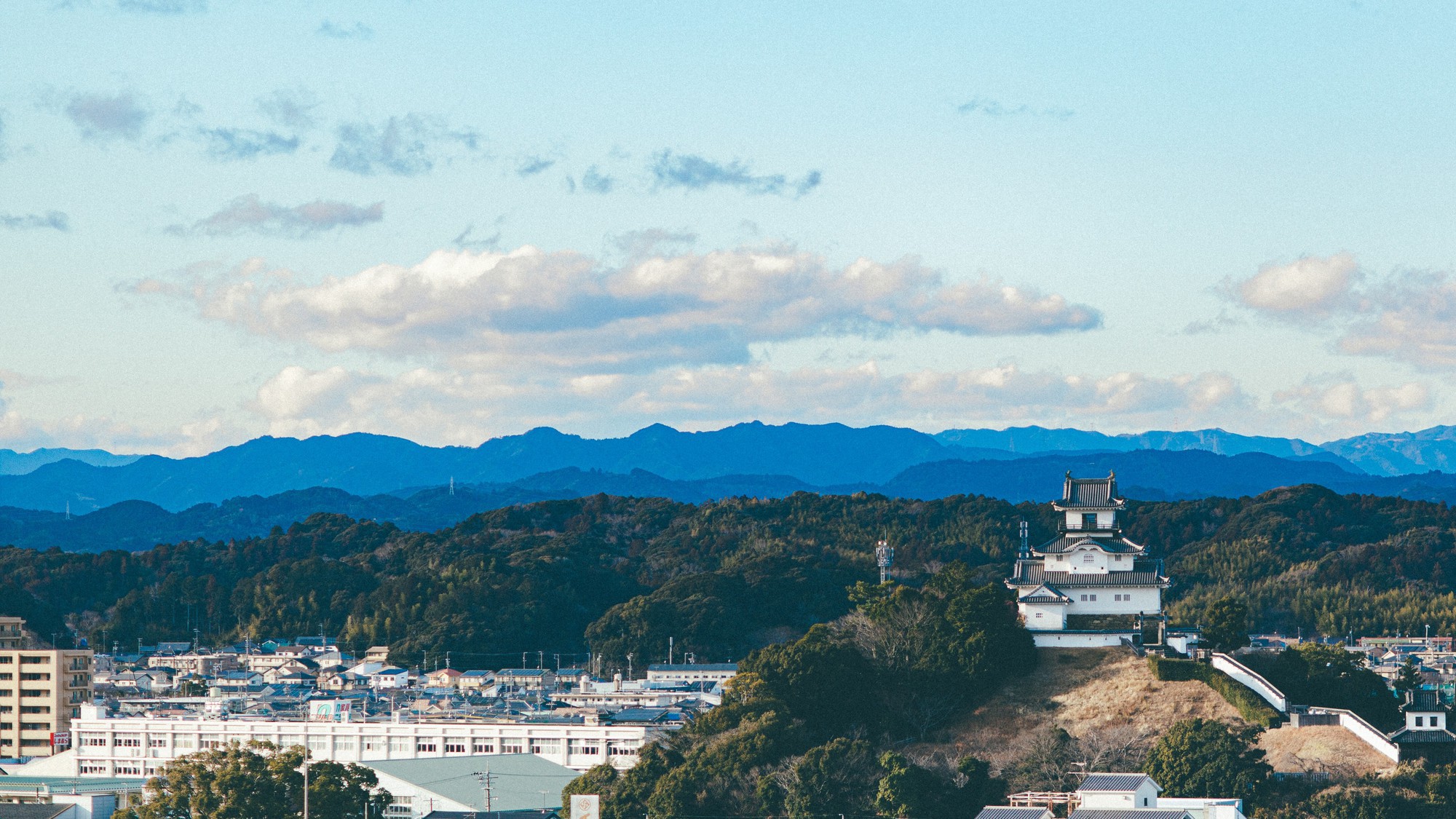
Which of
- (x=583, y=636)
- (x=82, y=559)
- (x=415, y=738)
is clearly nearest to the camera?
(x=415, y=738)

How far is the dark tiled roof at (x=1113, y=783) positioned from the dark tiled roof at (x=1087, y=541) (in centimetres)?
1669

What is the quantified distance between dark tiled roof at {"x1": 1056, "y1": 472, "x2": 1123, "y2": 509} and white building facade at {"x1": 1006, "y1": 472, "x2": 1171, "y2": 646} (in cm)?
104

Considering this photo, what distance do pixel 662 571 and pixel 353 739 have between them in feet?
251

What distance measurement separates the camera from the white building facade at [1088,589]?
67.8 meters

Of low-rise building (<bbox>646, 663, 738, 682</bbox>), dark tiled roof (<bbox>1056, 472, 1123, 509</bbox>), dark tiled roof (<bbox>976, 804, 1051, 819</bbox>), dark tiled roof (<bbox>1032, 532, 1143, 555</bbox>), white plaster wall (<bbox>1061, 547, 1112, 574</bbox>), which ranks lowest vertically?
dark tiled roof (<bbox>976, 804, 1051, 819</bbox>)

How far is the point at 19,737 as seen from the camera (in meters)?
86.9

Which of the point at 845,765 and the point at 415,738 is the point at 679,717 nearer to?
the point at 415,738

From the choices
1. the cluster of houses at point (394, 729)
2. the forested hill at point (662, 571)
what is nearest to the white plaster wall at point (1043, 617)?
the cluster of houses at point (394, 729)

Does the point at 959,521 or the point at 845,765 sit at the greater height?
the point at 959,521

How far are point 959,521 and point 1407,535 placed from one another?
1490 inches

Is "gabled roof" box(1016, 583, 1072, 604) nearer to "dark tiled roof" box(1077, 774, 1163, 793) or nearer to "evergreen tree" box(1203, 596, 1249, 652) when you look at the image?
"evergreen tree" box(1203, 596, 1249, 652)

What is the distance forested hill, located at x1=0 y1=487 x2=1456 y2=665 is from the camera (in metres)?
124

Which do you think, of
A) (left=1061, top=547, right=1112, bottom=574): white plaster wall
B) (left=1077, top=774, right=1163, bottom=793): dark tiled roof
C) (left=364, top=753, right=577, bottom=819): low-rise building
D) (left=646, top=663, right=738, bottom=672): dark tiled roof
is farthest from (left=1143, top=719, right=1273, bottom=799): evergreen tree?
(left=646, top=663, right=738, bottom=672): dark tiled roof

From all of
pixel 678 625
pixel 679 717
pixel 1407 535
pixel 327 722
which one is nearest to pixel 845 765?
pixel 679 717
